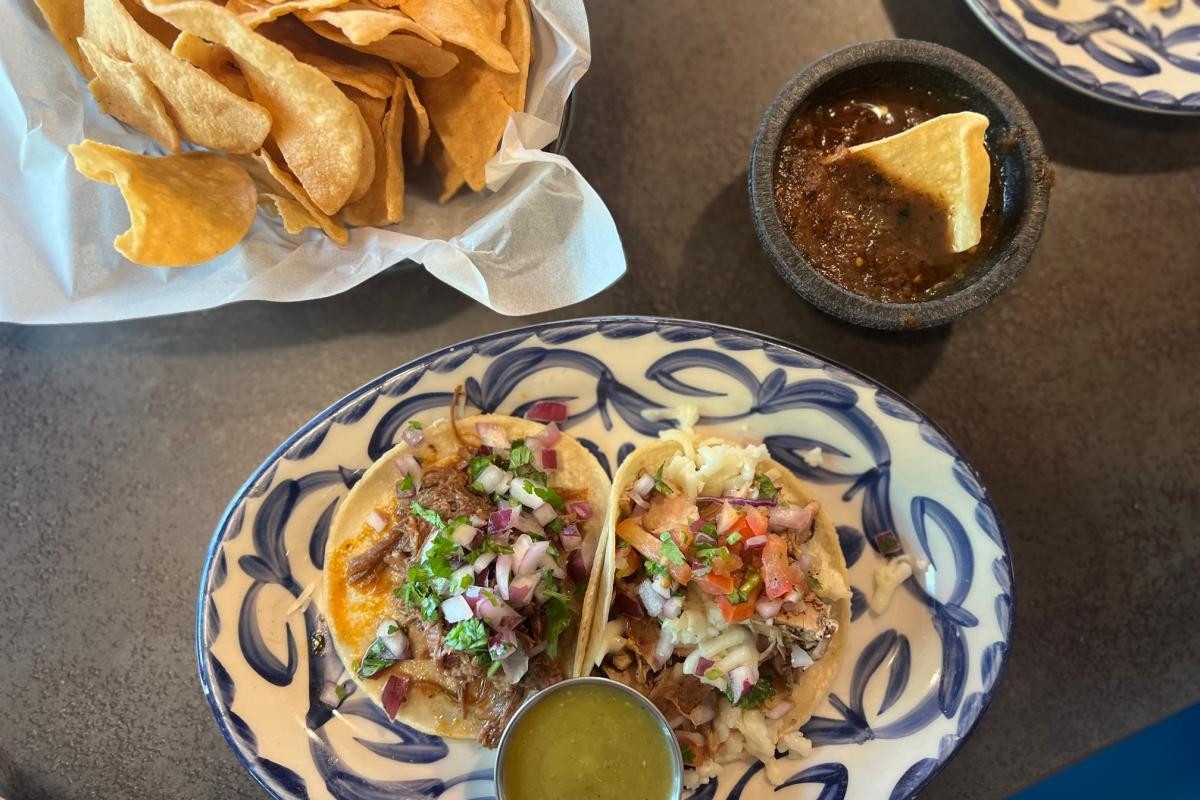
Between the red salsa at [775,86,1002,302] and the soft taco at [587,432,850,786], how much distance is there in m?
0.37

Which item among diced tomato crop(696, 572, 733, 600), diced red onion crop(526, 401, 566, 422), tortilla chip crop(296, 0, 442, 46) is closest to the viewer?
tortilla chip crop(296, 0, 442, 46)

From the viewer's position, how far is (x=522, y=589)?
4.57ft

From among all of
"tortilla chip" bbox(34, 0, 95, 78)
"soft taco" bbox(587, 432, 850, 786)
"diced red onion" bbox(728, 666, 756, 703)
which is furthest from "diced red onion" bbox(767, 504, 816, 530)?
"tortilla chip" bbox(34, 0, 95, 78)

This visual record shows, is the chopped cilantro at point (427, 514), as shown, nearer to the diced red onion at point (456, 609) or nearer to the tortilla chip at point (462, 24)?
the diced red onion at point (456, 609)

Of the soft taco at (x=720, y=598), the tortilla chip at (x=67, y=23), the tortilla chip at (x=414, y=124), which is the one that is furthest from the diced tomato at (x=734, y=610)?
the tortilla chip at (x=67, y=23)

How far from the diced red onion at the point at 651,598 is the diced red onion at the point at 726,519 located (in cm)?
15

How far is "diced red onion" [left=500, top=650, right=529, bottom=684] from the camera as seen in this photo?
56.2 inches

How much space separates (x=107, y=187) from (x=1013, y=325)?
1.75m

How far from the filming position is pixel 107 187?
150 cm

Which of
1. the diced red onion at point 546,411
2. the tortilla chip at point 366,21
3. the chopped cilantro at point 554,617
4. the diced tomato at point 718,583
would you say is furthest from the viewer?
the diced red onion at point 546,411

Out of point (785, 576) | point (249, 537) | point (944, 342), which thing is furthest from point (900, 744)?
point (249, 537)

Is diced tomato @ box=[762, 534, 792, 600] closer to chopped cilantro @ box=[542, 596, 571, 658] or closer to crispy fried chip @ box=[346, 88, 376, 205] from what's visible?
chopped cilantro @ box=[542, 596, 571, 658]

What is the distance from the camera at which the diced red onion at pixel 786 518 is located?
1.45 meters

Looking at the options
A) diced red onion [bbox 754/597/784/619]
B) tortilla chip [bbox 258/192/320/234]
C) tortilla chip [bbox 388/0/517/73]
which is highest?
tortilla chip [bbox 388/0/517/73]
